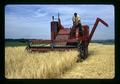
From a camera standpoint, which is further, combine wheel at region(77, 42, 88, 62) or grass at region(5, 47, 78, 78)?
combine wheel at region(77, 42, 88, 62)

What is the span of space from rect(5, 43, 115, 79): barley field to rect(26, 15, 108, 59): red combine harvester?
10 centimetres

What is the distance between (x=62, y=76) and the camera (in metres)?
2.40

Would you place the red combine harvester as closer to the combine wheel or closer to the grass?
the combine wheel

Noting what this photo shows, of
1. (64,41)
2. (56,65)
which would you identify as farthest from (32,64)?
(64,41)

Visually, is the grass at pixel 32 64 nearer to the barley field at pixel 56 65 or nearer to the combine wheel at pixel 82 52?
the barley field at pixel 56 65

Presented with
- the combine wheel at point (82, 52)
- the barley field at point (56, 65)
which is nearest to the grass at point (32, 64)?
the barley field at point (56, 65)

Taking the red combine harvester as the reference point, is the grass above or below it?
below

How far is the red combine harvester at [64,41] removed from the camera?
8.84 feet

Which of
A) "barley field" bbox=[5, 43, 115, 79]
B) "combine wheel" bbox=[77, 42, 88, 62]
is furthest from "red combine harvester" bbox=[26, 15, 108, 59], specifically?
"barley field" bbox=[5, 43, 115, 79]

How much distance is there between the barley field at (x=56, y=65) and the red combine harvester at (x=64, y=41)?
103 mm

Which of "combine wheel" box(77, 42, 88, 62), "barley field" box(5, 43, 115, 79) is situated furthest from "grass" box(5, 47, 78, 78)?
"combine wheel" box(77, 42, 88, 62)

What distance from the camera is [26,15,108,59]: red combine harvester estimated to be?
2693 millimetres

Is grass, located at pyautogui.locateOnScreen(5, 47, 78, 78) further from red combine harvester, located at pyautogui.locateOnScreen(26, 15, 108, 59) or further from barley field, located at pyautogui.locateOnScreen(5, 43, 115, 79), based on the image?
red combine harvester, located at pyautogui.locateOnScreen(26, 15, 108, 59)
